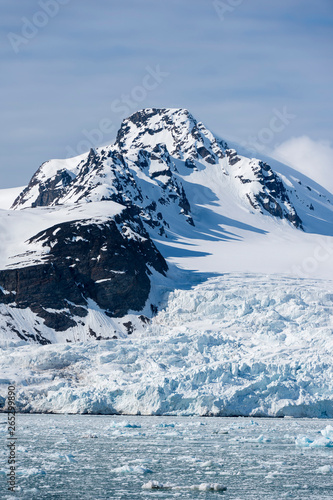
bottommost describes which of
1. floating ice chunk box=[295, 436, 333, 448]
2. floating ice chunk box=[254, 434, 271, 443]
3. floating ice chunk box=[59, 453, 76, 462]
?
floating ice chunk box=[254, 434, 271, 443]

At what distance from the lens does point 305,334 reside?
11800 centimetres

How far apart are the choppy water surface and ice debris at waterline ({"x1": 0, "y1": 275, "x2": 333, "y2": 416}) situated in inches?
635

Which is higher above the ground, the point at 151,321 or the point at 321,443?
the point at 151,321

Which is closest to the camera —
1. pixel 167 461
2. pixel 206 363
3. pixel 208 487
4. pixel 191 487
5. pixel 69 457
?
pixel 208 487

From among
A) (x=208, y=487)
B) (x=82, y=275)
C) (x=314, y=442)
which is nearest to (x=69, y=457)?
(x=208, y=487)

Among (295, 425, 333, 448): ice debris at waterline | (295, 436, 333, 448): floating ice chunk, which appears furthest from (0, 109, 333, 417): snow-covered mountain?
(295, 436, 333, 448): floating ice chunk

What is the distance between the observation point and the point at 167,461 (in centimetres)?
4872

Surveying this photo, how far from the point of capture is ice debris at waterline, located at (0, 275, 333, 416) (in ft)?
300

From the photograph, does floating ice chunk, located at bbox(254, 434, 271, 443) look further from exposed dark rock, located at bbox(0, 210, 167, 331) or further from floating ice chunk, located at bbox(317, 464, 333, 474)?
exposed dark rock, located at bbox(0, 210, 167, 331)

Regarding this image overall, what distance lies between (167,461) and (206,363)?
6010cm

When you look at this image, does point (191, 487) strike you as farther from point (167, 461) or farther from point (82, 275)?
point (82, 275)

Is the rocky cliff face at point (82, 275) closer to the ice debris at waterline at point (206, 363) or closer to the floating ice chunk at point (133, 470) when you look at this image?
the ice debris at waterline at point (206, 363)

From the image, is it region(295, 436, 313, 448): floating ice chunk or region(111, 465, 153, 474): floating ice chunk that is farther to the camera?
region(295, 436, 313, 448): floating ice chunk

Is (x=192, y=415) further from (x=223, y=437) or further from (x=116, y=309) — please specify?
(x=116, y=309)
